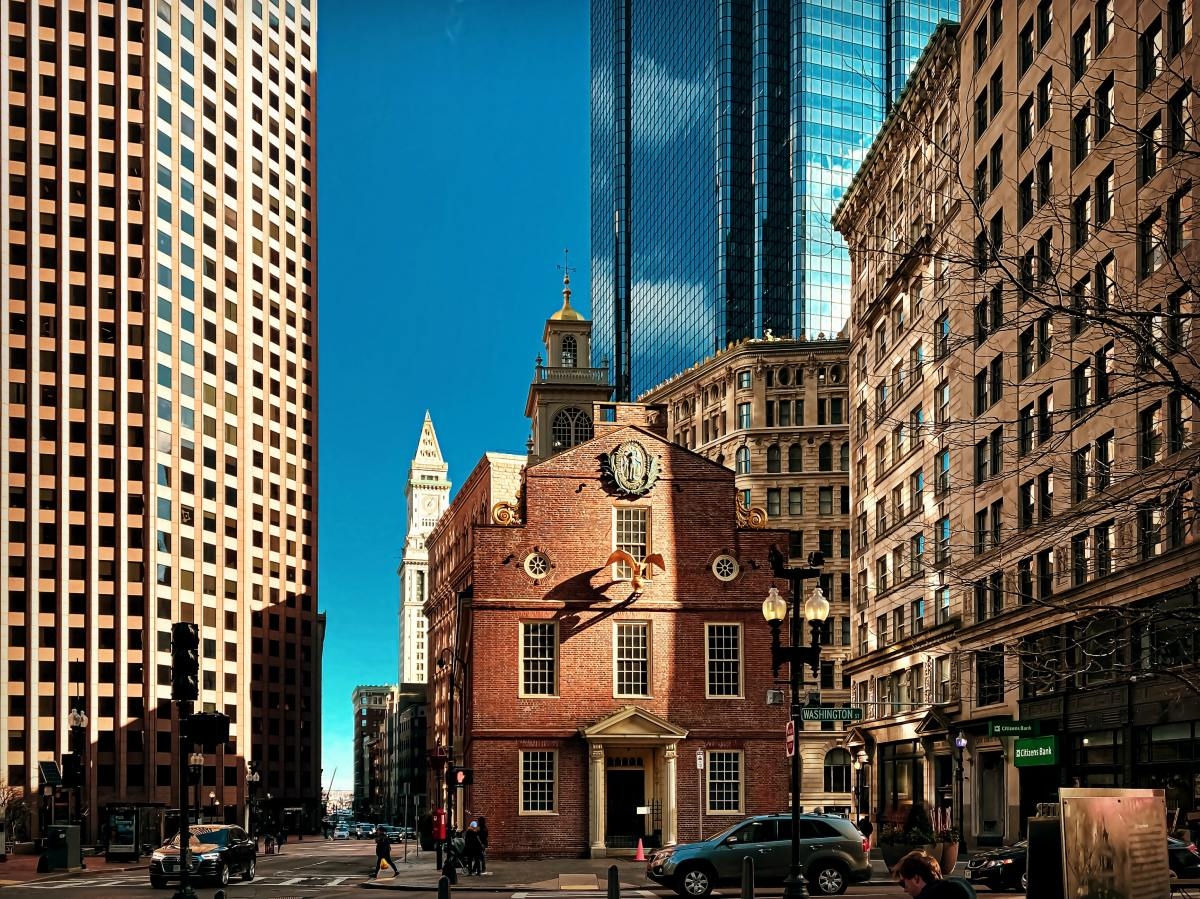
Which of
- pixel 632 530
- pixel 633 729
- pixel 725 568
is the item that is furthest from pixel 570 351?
pixel 633 729

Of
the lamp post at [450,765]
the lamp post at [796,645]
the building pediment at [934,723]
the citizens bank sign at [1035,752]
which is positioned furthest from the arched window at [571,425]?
the lamp post at [796,645]

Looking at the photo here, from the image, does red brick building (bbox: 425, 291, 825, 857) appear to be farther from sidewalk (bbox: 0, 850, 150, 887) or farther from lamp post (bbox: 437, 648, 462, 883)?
sidewalk (bbox: 0, 850, 150, 887)

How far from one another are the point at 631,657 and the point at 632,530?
16.0 ft

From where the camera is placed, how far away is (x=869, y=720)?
79500 millimetres

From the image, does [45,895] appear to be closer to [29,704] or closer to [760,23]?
[29,704]

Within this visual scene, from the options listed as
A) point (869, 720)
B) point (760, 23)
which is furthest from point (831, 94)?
point (869, 720)

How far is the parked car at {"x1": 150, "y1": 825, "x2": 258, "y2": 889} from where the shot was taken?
39.1 meters

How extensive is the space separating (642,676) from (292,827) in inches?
3435

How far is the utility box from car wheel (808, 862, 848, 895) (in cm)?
2976

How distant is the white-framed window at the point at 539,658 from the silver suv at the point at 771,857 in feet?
73.7

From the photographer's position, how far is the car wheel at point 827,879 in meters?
32.9

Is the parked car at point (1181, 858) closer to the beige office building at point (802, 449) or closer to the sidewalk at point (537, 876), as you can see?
the sidewalk at point (537, 876)

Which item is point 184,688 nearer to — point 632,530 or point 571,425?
point 632,530

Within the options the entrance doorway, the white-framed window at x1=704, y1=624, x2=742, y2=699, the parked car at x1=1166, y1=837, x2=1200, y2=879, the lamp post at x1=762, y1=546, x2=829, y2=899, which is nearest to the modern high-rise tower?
the entrance doorway
